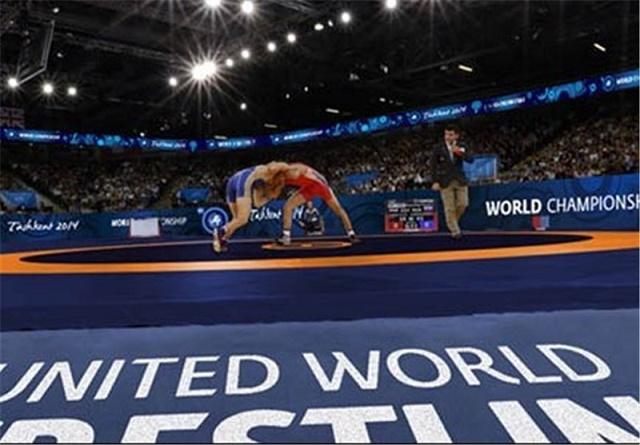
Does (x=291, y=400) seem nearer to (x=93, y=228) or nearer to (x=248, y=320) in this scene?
(x=248, y=320)

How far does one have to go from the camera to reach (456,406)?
1.53m

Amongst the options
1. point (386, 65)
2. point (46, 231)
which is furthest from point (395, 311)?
point (386, 65)

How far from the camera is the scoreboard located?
33.0 ft

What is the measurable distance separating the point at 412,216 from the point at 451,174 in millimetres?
3526

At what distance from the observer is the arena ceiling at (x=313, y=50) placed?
13000mm

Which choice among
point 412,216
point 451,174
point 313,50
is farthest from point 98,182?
point 451,174

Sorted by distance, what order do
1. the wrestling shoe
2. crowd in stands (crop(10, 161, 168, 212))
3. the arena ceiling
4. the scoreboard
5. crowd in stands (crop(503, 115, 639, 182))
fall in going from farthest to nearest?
crowd in stands (crop(10, 161, 168, 212))
crowd in stands (crop(503, 115, 639, 182))
the arena ceiling
the scoreboard
the wrestling shoe

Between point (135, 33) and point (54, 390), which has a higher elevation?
point (135, 33)

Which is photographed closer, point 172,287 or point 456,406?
point 456,406

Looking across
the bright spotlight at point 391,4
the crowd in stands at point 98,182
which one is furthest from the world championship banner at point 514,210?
the crowd in stands at point 98,182

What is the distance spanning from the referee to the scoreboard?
2997 millimetres

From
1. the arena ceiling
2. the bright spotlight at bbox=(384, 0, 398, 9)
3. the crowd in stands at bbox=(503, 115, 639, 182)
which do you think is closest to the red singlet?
the bright spotlight at bbox=(384, 0, 398, 9)

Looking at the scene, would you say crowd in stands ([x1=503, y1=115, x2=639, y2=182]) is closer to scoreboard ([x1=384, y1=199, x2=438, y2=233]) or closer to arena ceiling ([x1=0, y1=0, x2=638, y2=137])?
arena ceiling ([x1=0, y1=0, x2=638, y2=137])

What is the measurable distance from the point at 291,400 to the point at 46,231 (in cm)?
1421
